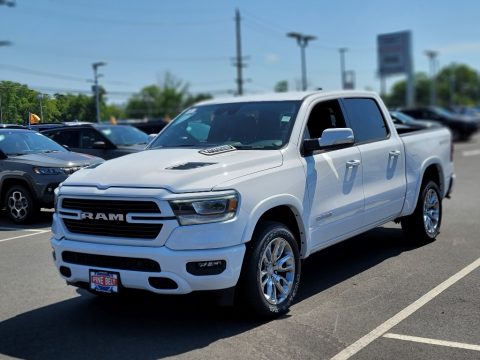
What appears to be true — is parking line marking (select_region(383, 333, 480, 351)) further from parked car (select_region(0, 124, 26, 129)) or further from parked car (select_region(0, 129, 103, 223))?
parked car (select_region(0, 129, 103, 223))

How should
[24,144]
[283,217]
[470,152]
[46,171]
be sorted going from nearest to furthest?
[283,217], [46,171], [24,144], [470,152]

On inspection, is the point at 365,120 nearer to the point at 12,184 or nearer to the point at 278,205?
the point at 278,205

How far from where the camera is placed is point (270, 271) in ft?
16.4

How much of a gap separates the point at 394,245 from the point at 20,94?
17.6ft

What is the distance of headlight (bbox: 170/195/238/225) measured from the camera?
4469 millimetres

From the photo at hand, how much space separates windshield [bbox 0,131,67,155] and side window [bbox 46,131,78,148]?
2.26ft

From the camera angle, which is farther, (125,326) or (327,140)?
(327,140)

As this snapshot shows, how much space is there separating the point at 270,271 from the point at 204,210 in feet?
2.90

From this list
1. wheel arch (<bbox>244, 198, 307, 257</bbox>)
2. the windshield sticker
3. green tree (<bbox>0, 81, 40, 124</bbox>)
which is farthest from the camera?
green tree (<bbox>0, 81, 40, 124</bbox>)

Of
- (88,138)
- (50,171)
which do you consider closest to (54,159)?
(50,171)

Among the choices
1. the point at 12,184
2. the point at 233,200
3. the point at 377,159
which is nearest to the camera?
the point at 233,200

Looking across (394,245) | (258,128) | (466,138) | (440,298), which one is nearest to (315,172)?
(258,128)

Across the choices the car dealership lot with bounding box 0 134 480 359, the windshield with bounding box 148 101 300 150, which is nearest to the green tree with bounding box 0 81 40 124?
the car dealership lot with bounding box 0 134 480 359

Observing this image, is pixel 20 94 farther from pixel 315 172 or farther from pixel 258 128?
pixel 315 172
